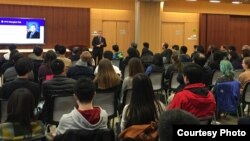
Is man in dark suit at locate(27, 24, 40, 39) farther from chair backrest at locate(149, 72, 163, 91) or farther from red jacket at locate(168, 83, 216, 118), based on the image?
red jacket at locate(168, 83, 216, 118)

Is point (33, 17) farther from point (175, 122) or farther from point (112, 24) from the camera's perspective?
point (175, 122)

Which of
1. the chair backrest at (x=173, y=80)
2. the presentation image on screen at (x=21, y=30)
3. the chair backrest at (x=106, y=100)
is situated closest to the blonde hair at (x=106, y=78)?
the chair backrest at (x=106, y=100)

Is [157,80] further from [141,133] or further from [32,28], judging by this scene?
[32,28]

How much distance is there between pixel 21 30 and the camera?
1398 centimetres

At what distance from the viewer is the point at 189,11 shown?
18.4m

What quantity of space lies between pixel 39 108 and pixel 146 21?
1093 centimetres

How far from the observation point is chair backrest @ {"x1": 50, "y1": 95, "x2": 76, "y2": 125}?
466 centimetres

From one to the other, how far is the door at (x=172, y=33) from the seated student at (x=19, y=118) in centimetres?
1512

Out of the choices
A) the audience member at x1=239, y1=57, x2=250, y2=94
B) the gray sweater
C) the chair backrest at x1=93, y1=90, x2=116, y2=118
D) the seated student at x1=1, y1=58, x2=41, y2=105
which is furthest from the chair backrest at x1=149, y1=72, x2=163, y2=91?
the gray sweater

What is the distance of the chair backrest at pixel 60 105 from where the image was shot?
4.66 metres

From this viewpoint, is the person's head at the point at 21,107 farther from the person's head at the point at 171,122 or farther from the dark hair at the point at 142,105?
the person's head at the point at 171,122

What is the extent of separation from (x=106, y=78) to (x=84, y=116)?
2.68 meters

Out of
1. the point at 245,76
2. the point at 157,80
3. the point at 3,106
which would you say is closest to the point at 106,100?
the point at 3,106

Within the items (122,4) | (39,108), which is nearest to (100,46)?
(122,4)
